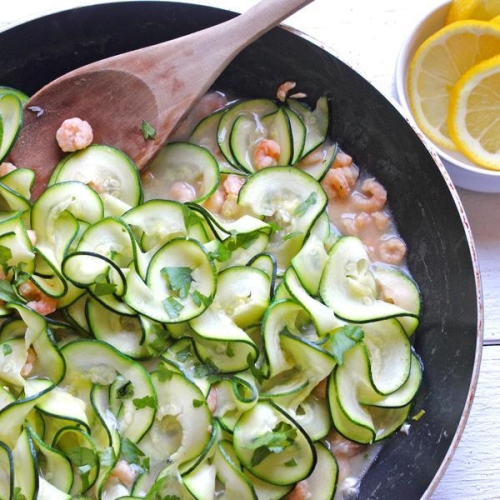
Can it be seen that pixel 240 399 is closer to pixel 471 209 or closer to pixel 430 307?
pixel 430 307

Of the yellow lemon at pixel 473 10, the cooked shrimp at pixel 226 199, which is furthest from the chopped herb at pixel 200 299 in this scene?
the yellow lemon at pixel 473 10

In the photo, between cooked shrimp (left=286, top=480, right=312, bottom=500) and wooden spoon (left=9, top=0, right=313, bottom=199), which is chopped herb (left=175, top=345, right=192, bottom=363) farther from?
wooden spoon (left=9, top=0, right=313, bottom=199)

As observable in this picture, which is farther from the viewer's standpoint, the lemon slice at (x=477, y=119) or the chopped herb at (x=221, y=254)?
the lemon slice at (x=477, y=119)

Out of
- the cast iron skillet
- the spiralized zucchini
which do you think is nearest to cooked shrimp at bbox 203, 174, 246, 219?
the spiralized zucchini

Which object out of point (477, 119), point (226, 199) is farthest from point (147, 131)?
point (477, 119)

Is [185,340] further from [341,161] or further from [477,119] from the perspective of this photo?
[477,119]

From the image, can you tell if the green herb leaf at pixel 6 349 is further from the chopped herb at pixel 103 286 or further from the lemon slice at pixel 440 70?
the lemon slice at pixel 440 70
